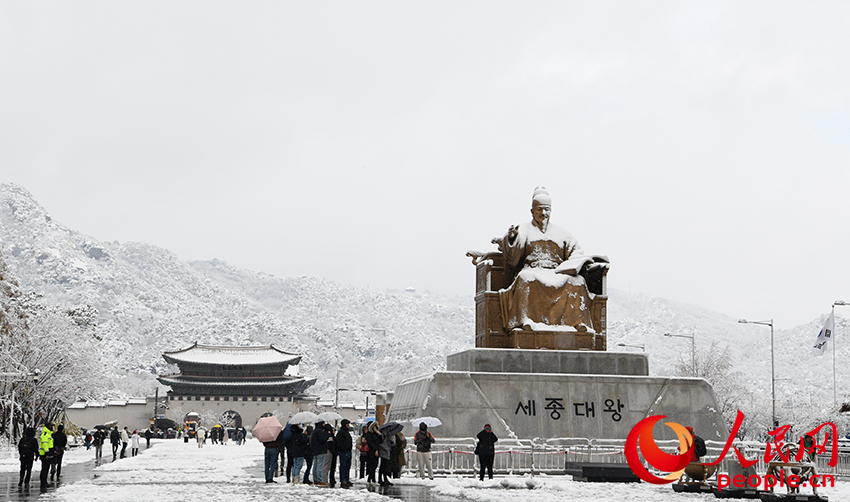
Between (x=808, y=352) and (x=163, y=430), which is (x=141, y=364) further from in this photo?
(x=808, y=352)

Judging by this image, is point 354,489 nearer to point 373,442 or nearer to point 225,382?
point 373,442

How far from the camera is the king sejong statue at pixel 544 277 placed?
729 inches

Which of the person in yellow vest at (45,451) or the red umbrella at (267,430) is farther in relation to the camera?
the person in yellow vest at (45,451)

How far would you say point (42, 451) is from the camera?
56.1 ft

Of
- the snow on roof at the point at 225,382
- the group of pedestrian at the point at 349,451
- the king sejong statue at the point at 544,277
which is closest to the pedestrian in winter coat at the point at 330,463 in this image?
the group of pedestrian at the point at 349,451

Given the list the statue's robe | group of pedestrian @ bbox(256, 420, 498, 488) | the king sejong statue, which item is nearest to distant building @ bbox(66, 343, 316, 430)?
the king sejong statue

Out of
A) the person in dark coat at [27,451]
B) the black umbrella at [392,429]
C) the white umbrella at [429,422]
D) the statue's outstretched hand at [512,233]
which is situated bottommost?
the person in dark coat at [27,451]

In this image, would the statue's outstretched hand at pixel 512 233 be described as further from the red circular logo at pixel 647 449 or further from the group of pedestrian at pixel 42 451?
the group of pedestrian at pixel 42 451

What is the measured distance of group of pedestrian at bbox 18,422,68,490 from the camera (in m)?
16.0

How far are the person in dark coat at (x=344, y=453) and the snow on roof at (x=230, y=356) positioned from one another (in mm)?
71275

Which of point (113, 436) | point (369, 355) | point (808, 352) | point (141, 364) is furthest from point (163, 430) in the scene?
point (808, 352)

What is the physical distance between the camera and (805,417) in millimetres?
49844

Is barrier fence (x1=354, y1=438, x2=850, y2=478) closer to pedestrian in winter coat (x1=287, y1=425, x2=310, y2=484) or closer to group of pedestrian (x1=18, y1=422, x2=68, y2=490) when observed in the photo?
pedestrian in winter coat (x1=287, y1=425, x2=310, y2=484)

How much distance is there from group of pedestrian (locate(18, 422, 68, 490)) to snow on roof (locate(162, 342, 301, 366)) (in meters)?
68.2
